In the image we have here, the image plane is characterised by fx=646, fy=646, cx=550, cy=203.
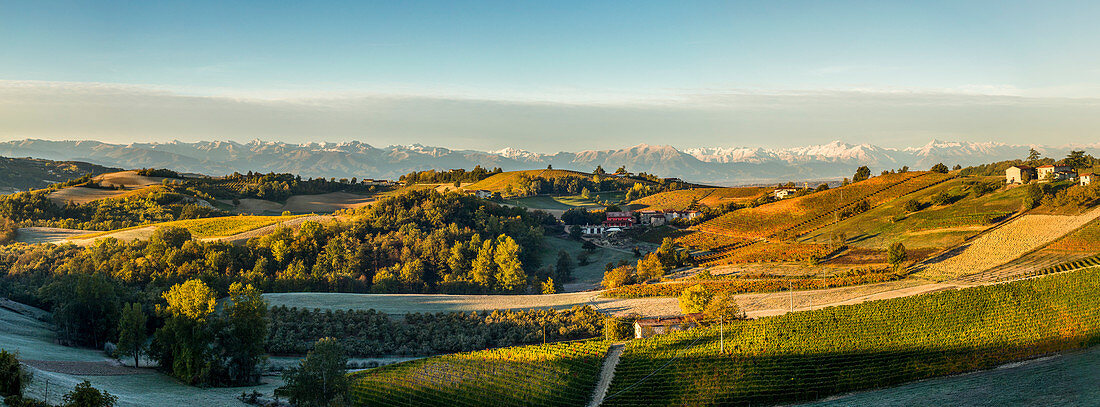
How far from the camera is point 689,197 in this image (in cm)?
15988

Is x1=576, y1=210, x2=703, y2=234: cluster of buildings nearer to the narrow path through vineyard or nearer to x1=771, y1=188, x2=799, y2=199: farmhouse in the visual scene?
x1=771, y1=188, x2=799, y2=199: farmhouse

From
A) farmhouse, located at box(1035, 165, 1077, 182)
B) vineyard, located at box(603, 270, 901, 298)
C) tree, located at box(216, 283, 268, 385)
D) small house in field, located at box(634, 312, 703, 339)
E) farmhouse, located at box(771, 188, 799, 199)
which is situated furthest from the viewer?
farmhouse, located at box(771, 188, 799, 199)

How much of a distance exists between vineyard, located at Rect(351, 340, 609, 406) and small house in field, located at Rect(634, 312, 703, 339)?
5878 mm

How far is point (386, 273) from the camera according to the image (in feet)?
263

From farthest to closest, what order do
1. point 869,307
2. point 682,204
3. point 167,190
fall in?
point 682,204 → point 167,190 → point 869,307

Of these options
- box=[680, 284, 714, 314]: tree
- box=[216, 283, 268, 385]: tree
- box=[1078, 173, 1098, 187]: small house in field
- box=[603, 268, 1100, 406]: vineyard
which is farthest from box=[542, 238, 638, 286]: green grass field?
box=[1078, 173, 1098, 187]: small house in field

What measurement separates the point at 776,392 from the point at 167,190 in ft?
413

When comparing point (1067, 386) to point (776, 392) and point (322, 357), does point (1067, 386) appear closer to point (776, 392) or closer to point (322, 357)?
point (776, 392)

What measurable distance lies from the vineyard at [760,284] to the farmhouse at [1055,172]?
4838 cm

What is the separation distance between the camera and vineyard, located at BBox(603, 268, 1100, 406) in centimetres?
3766

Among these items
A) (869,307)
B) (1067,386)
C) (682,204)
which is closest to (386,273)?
(869,307)

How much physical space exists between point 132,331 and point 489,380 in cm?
2522

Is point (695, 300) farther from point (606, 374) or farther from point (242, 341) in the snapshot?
point (242, 341)

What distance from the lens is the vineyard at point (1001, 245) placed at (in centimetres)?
6644
